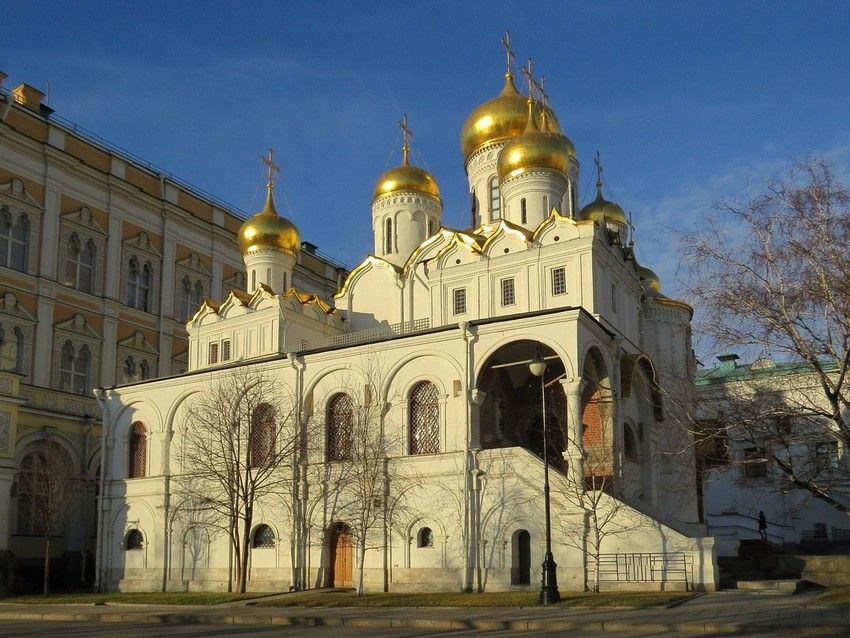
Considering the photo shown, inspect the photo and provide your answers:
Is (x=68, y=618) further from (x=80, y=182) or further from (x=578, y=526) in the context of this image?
(x=80, y=182)

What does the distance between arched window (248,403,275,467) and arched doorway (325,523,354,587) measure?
135 inches

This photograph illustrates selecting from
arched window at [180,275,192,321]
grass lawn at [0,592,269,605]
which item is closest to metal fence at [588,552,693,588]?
grass lawn at [0,592,269,605]

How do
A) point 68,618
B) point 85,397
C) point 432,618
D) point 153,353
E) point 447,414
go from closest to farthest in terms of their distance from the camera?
point 432,618 → point 68,618 → point 447,414 → point 85,397 → point 153,353

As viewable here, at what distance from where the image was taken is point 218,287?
157ft

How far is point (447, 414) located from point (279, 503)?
6.21 metres

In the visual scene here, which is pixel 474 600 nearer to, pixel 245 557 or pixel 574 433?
pixel 574 433

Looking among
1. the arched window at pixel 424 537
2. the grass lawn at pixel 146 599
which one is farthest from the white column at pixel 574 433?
the grass lawn at pixel 146 599

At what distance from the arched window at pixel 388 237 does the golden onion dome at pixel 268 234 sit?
3.56 metres

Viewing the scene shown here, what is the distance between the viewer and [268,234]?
37.5 m

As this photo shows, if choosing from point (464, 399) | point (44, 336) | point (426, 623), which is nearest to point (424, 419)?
point (464, 399)

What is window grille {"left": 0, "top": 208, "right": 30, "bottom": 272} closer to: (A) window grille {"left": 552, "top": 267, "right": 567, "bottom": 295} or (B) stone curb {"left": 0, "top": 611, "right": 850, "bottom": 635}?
(B) stone curb {"left": 0, "top": 611, "right": 850, "bottom": 635}

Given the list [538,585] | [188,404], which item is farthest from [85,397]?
[538,585]

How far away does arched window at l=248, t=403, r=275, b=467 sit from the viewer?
3061 centimetres

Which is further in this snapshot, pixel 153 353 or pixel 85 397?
pixel 153 353
